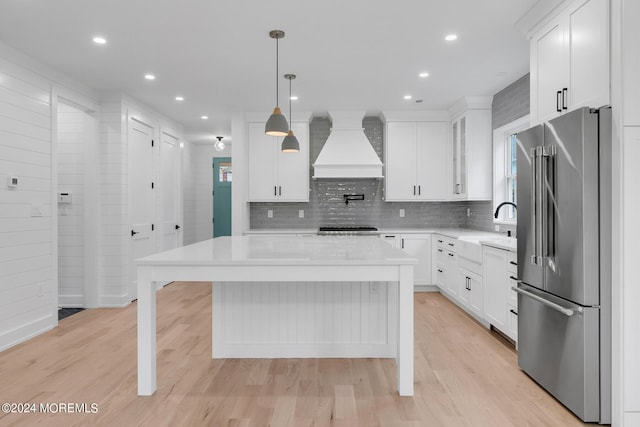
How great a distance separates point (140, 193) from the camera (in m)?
5.16

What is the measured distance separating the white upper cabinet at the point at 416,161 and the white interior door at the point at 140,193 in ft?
11.0

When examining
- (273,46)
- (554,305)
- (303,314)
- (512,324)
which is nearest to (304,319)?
(303,314)

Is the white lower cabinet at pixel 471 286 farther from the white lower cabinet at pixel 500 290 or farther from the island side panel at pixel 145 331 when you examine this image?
the island side panel at pixel 145 331

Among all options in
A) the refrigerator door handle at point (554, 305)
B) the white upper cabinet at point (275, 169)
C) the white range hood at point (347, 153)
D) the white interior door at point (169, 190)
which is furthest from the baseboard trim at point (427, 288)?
the white interior door at point (169, 190)

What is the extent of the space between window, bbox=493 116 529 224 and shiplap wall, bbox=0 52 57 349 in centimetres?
488

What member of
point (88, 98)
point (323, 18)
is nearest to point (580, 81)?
point (323, 18)

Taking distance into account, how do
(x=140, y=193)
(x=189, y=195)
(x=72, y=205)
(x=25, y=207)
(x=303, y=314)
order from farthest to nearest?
1. (x=189, y=195)
2. (x=140, y=193)
3. (x=72, y=205)
4. (x=25, y=207)
5. (x=303, y=314)

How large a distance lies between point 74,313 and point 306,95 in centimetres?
371

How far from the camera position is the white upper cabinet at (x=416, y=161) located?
5637 millimetres

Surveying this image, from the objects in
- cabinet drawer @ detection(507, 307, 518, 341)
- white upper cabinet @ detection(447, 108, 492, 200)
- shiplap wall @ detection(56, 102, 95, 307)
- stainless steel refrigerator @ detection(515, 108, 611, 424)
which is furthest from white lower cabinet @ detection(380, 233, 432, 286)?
shiplap wall @ detection(56, 102, 95, 307)

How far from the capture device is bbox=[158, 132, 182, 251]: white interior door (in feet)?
19.2

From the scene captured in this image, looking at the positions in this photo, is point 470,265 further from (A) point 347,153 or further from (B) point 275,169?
(B) point 275,169

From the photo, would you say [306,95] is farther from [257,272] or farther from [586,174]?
[586,174]

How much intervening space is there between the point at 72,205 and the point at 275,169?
2589 mm
